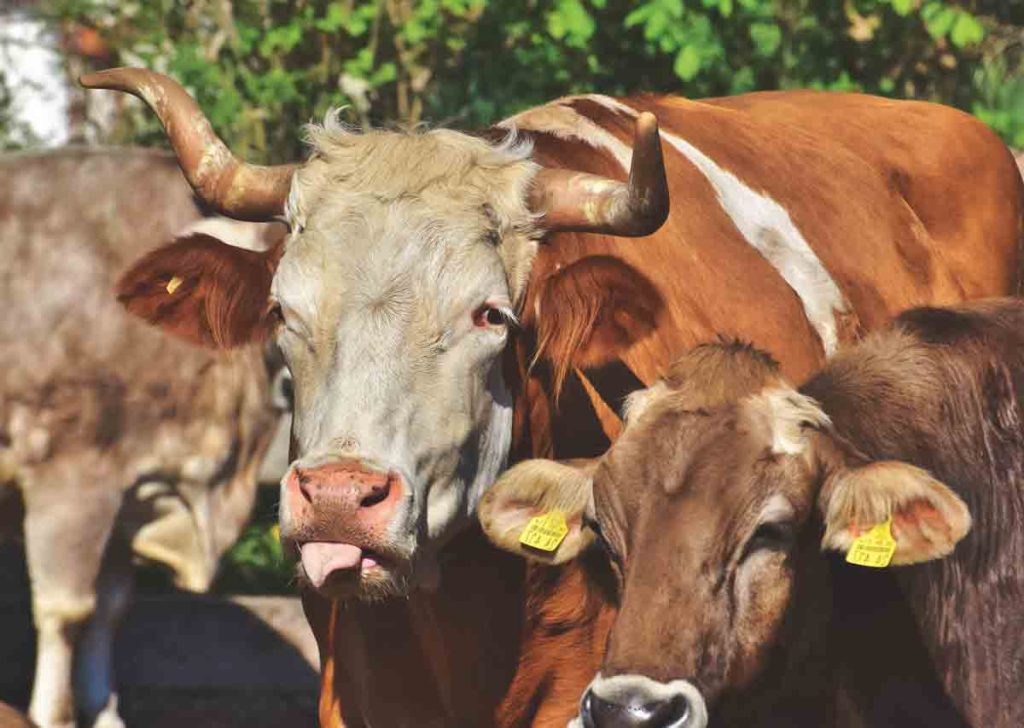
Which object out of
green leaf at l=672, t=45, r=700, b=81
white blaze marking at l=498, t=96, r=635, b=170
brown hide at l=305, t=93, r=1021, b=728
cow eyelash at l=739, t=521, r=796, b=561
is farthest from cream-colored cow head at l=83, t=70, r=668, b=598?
green leaf at l=672, t=45, r=700, b=81

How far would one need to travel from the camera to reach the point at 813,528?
4.61 m

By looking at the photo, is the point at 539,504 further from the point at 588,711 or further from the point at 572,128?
the point at 572,128

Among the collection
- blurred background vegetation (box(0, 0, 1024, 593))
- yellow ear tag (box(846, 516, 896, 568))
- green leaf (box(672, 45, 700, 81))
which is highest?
yellow ear tag (box(846, 516, 896, 568))

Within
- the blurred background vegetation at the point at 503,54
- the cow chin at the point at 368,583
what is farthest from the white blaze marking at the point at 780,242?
the blurred background vegetation at the point at 503,54

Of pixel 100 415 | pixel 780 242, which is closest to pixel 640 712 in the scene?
pixel 780 242

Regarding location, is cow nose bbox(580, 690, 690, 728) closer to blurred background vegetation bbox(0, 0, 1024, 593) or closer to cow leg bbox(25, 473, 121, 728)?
cow leg bbox(25, 473, 121, 728)

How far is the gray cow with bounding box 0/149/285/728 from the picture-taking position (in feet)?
26.1

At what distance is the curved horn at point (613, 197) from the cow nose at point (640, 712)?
52.3 inches

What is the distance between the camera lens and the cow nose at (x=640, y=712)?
168 inches

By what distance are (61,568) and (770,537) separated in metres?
4.04

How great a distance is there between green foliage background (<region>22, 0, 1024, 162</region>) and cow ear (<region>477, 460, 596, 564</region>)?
12.9ft

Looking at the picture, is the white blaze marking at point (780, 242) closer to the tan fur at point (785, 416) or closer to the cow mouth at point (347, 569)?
the tan fur at point (785, 416)

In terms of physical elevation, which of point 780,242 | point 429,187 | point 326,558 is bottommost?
point 326,558

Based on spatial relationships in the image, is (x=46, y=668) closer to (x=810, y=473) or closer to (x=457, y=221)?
(x=457, y=221)
